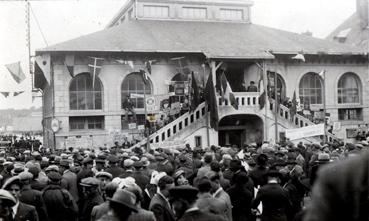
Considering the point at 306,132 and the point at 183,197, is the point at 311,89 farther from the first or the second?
the point at 183,197

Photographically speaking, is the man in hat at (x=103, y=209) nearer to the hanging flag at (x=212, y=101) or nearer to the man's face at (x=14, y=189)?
the man's face at (x=14, y=189)

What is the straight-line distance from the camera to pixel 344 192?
1832 millimetres

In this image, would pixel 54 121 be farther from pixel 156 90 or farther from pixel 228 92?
pixel 228 92

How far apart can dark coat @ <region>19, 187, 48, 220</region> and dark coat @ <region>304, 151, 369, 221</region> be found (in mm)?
6927

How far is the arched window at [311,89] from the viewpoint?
3384cm

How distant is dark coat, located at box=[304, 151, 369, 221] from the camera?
6.03 ft

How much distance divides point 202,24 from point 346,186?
3503cm

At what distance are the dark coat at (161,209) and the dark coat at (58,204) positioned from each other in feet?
6.08

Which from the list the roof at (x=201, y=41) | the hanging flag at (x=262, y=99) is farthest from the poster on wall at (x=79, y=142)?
the hanging flag at (x=262, y=99)

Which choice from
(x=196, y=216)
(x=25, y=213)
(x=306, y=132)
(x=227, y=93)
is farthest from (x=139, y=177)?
(x=227, y=93)

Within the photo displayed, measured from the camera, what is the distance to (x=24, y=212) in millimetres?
6887

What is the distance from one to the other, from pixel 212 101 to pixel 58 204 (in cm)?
1915

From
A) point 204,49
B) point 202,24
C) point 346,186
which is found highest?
point 202,24

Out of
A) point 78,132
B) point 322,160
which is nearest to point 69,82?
point 78,132
